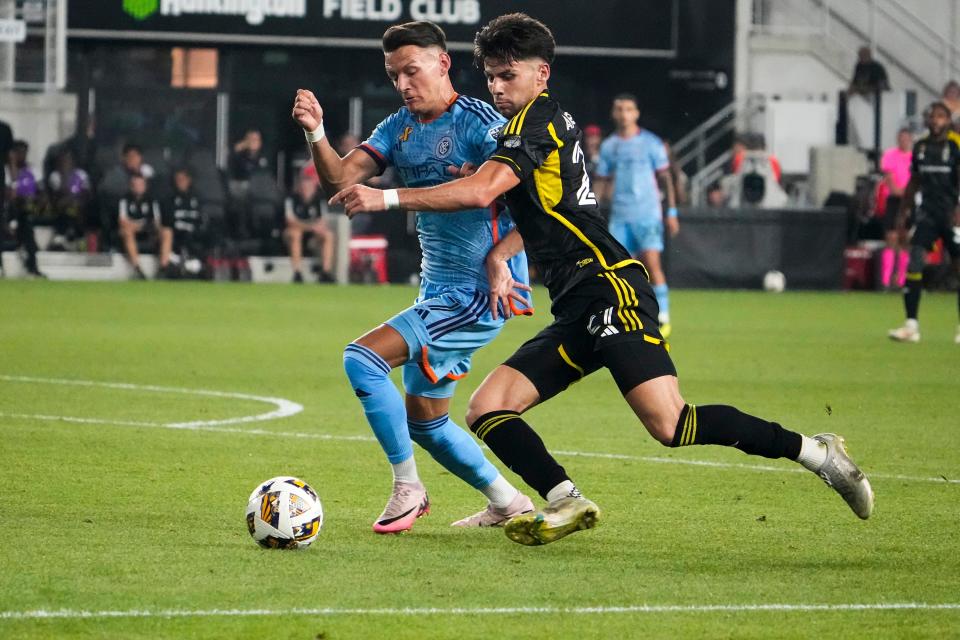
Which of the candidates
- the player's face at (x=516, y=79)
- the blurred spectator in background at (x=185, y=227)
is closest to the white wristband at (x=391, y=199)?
the player's face at (x=516, y=79)

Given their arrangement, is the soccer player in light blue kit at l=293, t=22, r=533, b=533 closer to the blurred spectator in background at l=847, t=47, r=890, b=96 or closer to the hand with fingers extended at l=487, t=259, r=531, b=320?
the hand with fingers extended at l=487, t=259, r=531, b=320

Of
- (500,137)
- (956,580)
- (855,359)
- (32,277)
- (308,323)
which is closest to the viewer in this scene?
(956,580)

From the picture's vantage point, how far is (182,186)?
1051 inches

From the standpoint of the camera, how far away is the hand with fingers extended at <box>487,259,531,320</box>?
6.95 metres

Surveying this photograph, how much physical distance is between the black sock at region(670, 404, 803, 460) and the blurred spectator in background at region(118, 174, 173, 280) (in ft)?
67.5

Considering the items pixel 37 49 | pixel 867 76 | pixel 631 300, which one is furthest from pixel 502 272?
pixel 867 76

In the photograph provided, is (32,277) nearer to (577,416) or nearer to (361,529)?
(577,416)

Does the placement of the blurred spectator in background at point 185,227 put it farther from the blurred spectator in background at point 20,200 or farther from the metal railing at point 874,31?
the metal railing at point 874,31

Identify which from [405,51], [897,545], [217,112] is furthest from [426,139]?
[217,112]

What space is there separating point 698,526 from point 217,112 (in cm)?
2442

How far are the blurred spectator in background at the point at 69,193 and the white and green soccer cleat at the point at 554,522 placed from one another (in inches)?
829

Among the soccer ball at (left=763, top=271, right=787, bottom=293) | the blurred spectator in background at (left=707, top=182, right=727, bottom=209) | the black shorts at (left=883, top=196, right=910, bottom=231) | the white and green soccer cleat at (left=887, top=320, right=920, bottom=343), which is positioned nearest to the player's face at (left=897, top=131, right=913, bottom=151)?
the black shorts at (left=883, top=196, right=910, bottom=231)

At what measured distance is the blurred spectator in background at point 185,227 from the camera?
87.0 feet

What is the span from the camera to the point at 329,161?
23.8 ft
